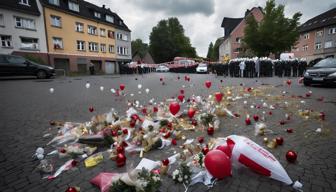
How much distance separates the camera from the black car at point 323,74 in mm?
9141

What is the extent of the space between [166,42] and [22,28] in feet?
132

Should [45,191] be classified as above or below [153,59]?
below

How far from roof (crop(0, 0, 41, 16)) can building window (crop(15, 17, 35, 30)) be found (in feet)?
3.48

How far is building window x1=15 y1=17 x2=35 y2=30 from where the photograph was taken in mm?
25658

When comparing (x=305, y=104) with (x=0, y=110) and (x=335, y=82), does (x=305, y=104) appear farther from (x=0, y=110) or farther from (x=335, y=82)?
(x=0, y=110)

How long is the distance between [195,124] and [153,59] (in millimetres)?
61255

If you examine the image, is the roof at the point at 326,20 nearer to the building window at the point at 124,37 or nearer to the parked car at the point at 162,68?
the parked car at the point at 162,68

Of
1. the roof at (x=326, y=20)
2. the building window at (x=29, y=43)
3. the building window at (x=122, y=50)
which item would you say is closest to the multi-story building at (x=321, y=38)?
the roof at (x=326, y=20)

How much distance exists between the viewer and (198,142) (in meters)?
3.11

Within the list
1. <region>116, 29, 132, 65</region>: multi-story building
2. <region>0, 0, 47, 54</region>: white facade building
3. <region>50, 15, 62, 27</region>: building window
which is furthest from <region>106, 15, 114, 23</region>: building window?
<region>0, 0, 47, 54</region>: white facade building

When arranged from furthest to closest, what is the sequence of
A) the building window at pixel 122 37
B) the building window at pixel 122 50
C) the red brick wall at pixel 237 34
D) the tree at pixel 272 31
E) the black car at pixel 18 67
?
the red brick wall at pixel 237 34
the building window at pixel 122 37
the building window at pixel 122 50
the tree at pixel 272 31
the black car at pixel 18 67

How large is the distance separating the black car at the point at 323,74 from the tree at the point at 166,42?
52806 millimetres

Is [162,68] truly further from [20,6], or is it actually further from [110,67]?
[20,6]

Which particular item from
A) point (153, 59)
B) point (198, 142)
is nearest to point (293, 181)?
point (198, 142)
